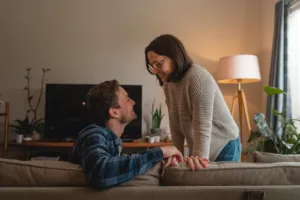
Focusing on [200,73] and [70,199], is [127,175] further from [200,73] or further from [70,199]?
[200,73]

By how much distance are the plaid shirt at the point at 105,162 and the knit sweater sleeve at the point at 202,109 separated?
0.97ft

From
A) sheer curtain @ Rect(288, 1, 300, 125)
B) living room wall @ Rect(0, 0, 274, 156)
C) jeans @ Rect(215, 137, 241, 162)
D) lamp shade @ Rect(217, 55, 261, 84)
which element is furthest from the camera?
living room wall @ Rect(0, 0, 274, 156)

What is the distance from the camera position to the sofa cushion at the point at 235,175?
884mm

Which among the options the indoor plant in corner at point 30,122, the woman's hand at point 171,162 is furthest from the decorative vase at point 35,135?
the woman's hand at point 171,162

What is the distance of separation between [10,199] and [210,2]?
11.7ft

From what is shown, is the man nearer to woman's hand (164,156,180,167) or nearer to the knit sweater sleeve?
woman's hand (164,156,180,167)

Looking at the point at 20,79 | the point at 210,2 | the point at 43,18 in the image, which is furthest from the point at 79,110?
the point at 210,2

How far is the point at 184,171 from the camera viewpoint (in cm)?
91

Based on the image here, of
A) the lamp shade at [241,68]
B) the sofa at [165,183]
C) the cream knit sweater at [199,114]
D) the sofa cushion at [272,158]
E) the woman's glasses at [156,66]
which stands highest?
the lamp shade at [241,68]

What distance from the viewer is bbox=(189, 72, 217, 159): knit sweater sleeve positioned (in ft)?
3.85

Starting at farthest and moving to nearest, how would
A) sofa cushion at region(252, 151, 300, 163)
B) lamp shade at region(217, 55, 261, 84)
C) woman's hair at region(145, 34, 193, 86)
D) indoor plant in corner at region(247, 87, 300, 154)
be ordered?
1. lamp shade at region(217, 55, 261, 84)
2. indoor plant in corner at region(247, 87, 300, 154)
3. woman's hair at region(145, 34, 193, 86)
4. sofa cushion at region(252, 151, 300, 163)

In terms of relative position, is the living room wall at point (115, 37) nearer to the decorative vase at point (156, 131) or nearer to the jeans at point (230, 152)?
the decorative vase at point (156, 131)

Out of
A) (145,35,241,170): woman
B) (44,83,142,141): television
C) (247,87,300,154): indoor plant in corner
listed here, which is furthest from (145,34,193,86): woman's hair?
(44,83,142,141): television

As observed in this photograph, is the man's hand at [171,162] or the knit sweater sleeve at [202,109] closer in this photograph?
the man's hand at [171,162]
